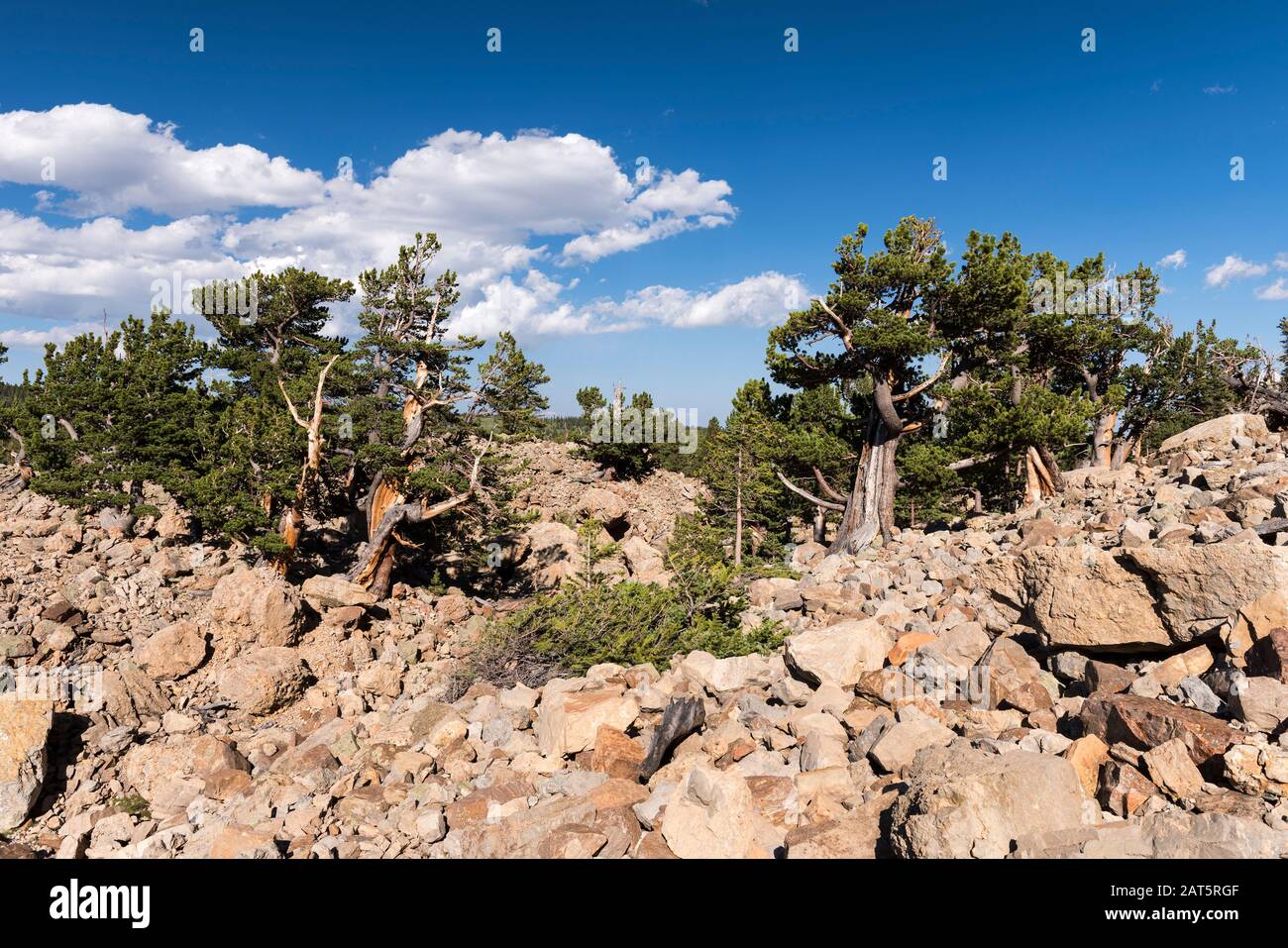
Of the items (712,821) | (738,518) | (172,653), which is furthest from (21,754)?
(738,518)

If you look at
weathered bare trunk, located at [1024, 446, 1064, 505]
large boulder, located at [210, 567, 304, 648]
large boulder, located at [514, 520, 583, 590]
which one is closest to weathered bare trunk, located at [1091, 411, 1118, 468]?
weathered bare trunk, located at [1024, 446, 1064, 505]

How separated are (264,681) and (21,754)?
3.53 m

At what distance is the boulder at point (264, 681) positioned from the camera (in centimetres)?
1152

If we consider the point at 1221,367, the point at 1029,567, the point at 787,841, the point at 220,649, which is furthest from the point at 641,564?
the point at 1221,367

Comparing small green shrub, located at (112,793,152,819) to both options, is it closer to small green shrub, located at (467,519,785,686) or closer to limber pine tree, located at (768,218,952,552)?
small green shrub, located at (467,519,785,686)

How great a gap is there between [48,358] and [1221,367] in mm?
43573

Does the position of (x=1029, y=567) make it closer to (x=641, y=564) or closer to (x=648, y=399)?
(x=641, y=564)

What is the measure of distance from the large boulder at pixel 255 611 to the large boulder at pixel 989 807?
12.9 meters

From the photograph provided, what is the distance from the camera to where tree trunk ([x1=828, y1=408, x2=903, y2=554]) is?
1916 cm

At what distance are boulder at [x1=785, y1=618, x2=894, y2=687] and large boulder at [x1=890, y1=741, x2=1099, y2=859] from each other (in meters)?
2.95

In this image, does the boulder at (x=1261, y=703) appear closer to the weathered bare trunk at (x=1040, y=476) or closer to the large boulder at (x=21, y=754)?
the large boulder at (x=21, y=754)

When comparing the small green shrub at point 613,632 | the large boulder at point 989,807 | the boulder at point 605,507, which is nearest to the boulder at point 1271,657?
the large boulder at point 989,807

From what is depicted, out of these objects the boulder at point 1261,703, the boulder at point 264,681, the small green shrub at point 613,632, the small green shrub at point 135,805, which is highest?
the boulder at point 1261,703
